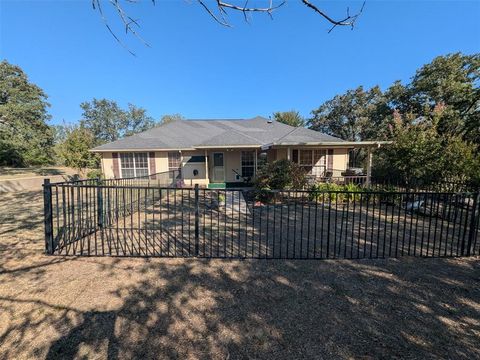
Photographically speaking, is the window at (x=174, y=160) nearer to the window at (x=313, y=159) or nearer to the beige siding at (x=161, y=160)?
the beige siding at (x=161, y=160)

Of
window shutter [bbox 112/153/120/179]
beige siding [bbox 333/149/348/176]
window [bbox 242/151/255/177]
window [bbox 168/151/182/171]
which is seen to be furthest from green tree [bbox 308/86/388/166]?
window shutter [bbox 112/153/120/179]

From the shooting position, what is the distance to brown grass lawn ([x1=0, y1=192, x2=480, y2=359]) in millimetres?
2312

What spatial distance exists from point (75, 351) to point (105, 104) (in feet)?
198

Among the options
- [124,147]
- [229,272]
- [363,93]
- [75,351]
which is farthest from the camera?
[363,93]

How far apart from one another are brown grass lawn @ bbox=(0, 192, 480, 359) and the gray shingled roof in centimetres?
969

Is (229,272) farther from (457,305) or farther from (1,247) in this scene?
(1,247)

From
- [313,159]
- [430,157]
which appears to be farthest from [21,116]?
[430,157]

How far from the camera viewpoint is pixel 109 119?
172ft

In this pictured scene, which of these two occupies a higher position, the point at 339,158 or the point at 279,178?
the point at 339,158

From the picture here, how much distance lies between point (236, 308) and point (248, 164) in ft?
42.5

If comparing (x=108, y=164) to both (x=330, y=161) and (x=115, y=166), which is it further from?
(x=330, y=161)

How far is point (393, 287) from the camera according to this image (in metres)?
3.45

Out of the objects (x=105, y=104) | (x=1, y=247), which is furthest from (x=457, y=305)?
(x=105, y=104)

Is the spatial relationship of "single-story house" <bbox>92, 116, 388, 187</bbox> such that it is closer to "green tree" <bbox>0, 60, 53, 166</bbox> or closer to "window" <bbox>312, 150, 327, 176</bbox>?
"window" <bbox>312, 150, 327, 176</bbox>
